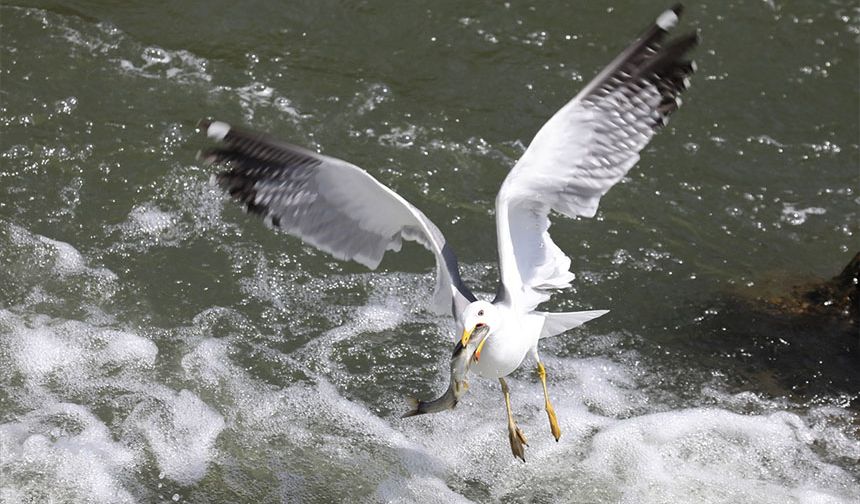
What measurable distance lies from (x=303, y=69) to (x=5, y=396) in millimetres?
2984

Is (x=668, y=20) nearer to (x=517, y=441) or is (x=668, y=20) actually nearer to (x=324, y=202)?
(x=324, y=202)

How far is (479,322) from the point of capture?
13.9 feet

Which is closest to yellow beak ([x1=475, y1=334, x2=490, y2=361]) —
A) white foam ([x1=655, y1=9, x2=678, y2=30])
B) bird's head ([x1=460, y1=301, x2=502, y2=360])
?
bird's head ([x1=460, y1=301, x2=502, y2=360])

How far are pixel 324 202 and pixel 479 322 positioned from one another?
999 millimetres

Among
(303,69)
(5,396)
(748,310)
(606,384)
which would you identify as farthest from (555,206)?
(303,69)

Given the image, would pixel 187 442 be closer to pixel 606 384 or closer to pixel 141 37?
pixel 606 384

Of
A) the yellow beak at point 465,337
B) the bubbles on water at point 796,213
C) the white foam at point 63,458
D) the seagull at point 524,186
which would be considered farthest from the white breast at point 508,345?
the bubbles on water at point 796,213

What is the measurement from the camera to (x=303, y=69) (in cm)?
729

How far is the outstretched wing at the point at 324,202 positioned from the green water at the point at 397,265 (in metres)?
Answer: 0.74

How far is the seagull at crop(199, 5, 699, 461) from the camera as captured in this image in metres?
4.48

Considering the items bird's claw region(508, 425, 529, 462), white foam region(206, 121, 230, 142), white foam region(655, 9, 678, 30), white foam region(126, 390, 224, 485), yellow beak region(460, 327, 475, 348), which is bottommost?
white foam region(126, 390, 224, 485)

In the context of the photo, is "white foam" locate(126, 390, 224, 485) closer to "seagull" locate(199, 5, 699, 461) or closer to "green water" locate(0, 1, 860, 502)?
"green water" locate(0, 1, 860, 502)

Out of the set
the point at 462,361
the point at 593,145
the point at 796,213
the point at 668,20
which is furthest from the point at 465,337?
the point at 796,213

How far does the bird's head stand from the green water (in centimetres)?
82
